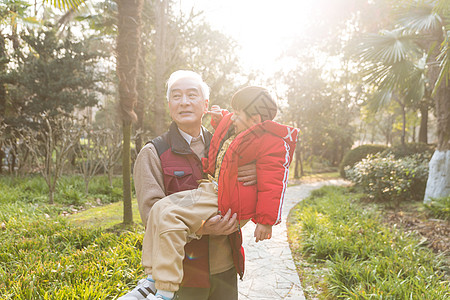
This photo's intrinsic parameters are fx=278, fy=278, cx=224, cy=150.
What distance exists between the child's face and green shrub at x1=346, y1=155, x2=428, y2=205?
711 cm

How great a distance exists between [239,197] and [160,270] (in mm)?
473

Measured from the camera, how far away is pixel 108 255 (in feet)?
11.6

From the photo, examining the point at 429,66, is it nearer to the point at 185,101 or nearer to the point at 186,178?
the point at 185,101

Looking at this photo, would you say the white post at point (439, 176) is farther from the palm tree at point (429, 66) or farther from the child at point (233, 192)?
the child at point (233, 192)

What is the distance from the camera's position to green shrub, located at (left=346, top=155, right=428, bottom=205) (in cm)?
738

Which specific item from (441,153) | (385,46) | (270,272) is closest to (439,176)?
(441,153)

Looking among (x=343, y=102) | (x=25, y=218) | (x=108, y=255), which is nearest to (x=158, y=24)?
(x=25, y=218)

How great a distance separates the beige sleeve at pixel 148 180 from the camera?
1.34 meters

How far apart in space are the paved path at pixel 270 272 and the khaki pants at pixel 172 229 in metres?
2.55

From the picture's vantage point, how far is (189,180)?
4.74ft

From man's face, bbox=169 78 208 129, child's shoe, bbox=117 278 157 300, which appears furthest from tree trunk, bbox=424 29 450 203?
child's shoe, bbox=117 278 157 300

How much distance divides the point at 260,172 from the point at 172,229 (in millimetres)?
493

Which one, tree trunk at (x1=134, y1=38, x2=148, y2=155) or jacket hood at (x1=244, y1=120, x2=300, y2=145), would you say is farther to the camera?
tree trunk at (x1=134, y1=38, x2=148, y2=155)

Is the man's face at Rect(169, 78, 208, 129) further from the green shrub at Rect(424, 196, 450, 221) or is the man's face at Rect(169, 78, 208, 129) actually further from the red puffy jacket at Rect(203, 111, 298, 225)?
the green shrub at Rect(424, 196, 450, 221)
